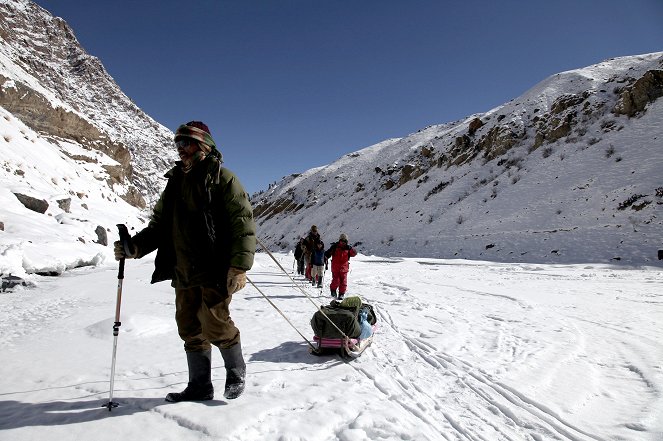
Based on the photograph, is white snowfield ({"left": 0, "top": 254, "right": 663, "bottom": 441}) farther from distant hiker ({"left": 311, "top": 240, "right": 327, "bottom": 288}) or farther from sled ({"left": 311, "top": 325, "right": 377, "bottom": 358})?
distant hiker ({"left": 311, "top": 240, "right": 327, "bottom": 288})

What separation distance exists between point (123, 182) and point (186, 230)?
36.3 meters

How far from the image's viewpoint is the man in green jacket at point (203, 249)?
2.76 meters

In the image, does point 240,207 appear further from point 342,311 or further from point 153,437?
point 342,311

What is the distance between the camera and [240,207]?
2.80 metres

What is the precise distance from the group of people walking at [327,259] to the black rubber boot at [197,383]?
609cm

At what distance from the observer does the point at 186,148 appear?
2.85 meters

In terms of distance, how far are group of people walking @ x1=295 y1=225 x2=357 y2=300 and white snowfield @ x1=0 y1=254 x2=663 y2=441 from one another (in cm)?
215

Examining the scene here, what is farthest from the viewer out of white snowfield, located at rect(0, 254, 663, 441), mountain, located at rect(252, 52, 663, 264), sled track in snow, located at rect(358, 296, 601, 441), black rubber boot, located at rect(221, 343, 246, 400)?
mountain, located at rect(252, 52, 663, 264)

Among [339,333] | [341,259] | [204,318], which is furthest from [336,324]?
[341,259]

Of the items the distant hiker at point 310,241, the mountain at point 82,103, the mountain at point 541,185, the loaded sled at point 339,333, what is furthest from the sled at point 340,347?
the mountain at point 82,103

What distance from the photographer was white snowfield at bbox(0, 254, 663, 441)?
266 cm

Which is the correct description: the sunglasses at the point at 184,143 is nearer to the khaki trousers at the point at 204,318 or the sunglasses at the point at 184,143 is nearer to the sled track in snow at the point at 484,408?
the khaki trousers at the point at 204,318

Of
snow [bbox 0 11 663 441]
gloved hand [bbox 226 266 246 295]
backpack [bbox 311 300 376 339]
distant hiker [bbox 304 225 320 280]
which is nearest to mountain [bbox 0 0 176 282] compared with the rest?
snow [bbox 0 11 663 441]

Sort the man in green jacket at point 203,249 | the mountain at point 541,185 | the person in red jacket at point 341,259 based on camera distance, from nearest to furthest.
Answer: the man in green jacket at point 203,249
the person in red jacket at point 341,259
the mountain at point 541,185
